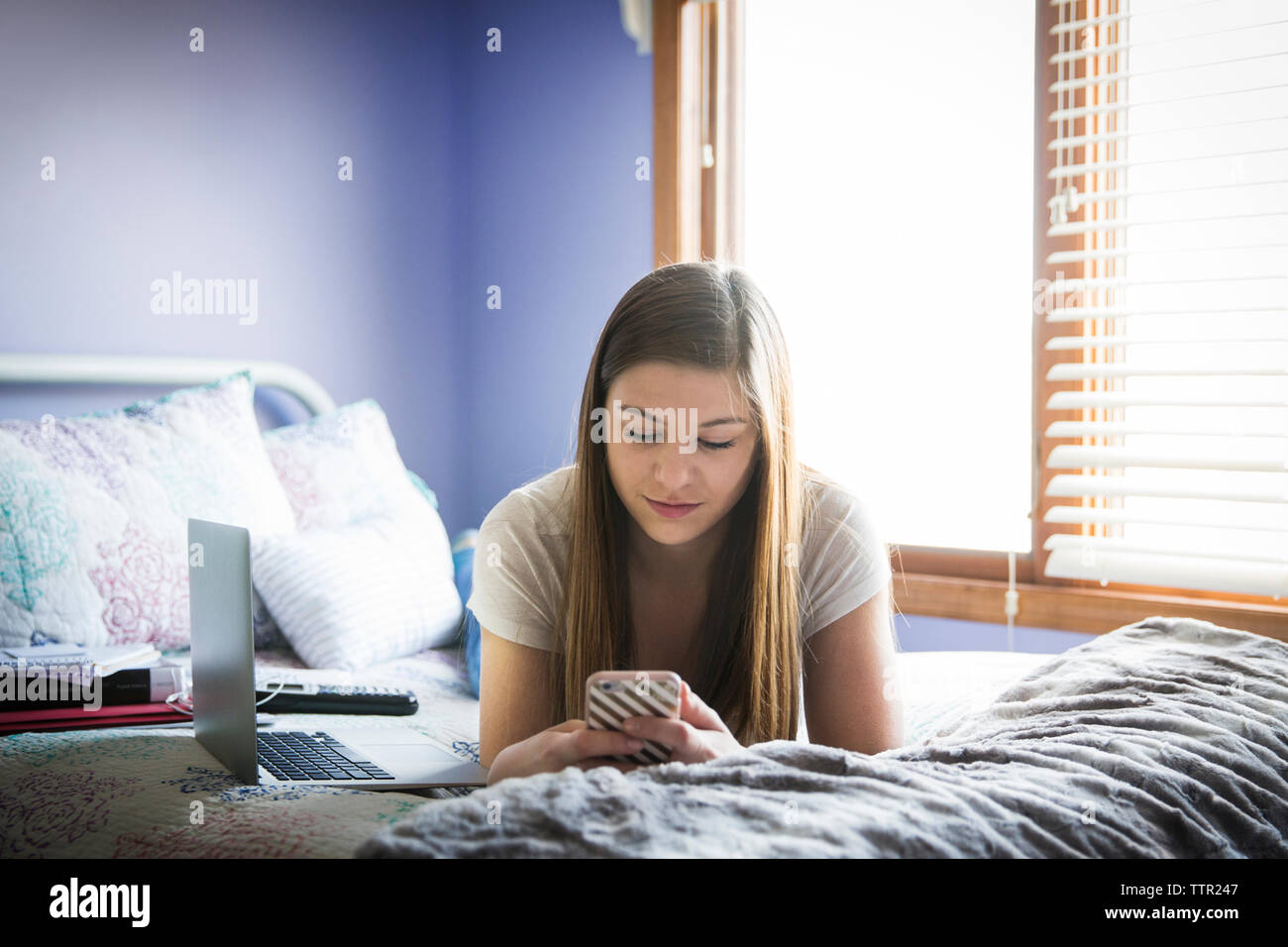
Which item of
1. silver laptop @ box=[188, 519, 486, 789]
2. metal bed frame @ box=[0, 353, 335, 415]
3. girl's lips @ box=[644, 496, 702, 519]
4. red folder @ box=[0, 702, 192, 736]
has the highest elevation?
metal bed frame @ box=[0, 353, 335, 415]

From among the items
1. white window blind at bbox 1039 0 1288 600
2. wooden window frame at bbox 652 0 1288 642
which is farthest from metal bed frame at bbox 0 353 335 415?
white window blind at bbox 1039 0 1288 600

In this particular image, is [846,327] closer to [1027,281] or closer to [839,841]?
[1027,281]

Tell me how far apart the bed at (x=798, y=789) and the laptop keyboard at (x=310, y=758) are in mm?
57

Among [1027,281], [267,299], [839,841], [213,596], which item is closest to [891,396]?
[1027,281]

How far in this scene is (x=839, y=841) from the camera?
68 centimetres

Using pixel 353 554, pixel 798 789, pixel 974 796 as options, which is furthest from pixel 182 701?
pixel 974 796

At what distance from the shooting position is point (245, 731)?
1.00 meters

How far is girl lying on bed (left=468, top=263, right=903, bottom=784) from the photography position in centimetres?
123

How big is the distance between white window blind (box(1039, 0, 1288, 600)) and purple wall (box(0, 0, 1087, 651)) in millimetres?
336

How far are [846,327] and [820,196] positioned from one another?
12.5 inches

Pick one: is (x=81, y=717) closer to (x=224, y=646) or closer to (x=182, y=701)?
(x=182, y=701)

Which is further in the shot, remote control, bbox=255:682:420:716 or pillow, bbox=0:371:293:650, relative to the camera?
pillow, bbox=0:371:293:650

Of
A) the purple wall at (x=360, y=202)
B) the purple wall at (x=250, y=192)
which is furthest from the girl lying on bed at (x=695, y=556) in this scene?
the purple wall at (x=250, y=192)

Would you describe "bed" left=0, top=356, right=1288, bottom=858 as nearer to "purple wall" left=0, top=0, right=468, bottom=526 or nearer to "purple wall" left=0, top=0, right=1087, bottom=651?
"purple wall" left=0, top=0, right=1087, bottom=651
